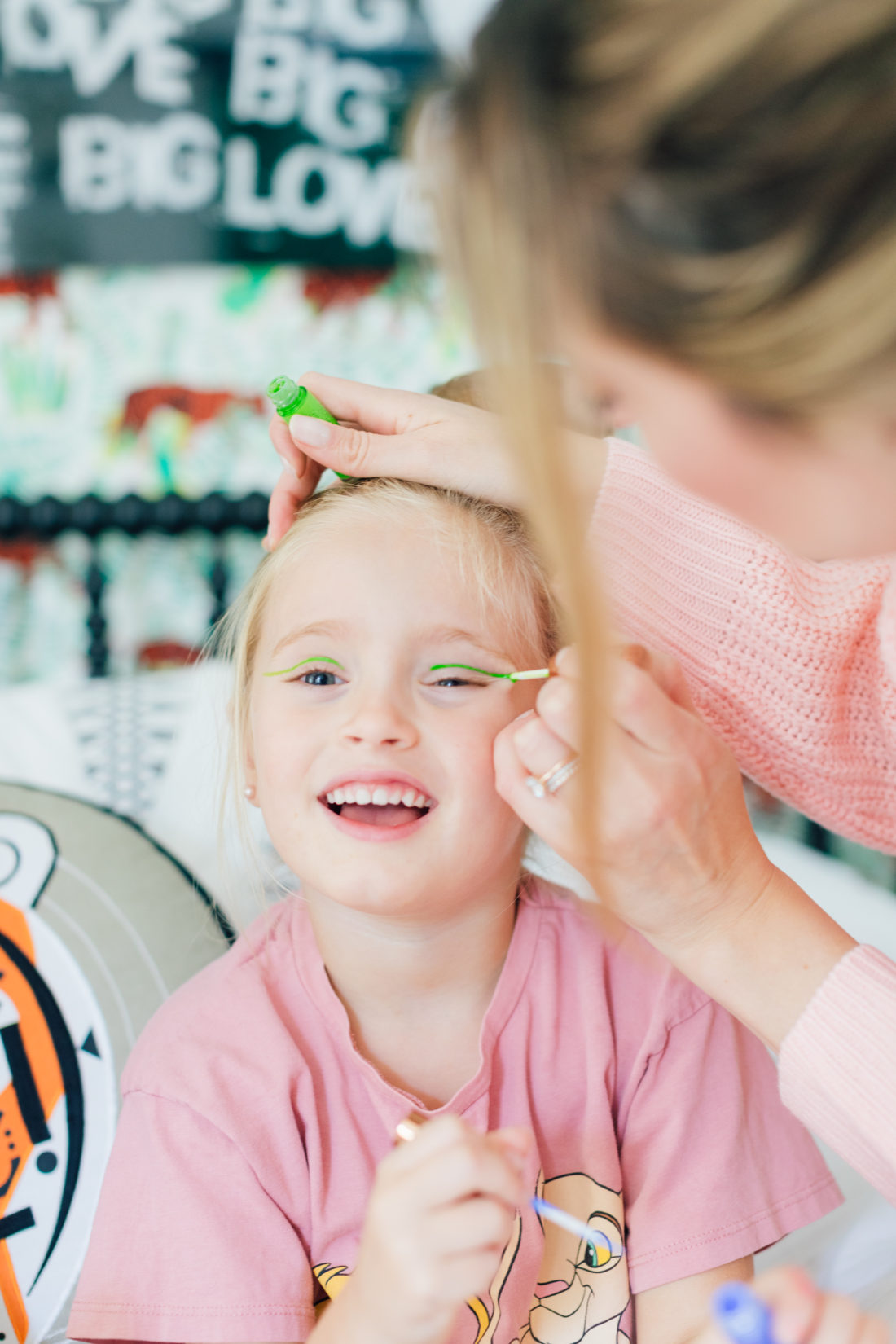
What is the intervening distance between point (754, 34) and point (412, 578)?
488 millimetres

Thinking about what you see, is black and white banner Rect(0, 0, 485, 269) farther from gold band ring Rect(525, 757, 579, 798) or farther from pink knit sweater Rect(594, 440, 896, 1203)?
gold band ring Rect(525, 757, 579, 798)

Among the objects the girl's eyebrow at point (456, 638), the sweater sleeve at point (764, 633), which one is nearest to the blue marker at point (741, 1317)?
the girl's eyebrow at point (456, 638)

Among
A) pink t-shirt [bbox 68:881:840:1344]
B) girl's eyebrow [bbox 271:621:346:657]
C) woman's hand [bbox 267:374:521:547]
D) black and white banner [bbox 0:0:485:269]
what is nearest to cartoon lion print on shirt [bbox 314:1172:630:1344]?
pink t-shirt [bbox 68:881:840:1344]

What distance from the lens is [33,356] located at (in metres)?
1.77

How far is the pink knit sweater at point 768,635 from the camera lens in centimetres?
105


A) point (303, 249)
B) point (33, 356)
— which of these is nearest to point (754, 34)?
point (303, 249)

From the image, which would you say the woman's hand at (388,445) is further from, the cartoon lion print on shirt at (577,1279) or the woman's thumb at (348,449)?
the cartoon lion print on shirt at (577,1279)

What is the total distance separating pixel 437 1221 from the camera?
64 centimetres

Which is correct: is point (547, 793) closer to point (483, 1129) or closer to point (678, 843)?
point (678, 843)

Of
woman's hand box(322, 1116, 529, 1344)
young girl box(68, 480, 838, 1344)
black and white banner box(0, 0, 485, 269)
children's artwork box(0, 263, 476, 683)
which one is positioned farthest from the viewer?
children's artwork box(0, 263, 476, 683)

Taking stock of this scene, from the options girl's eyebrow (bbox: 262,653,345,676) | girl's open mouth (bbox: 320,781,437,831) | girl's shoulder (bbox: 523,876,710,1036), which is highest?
girl's eyebrow (bbox: 262,653,345,676)

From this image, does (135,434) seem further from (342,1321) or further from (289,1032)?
(342,1321)

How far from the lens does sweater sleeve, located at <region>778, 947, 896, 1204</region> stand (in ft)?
2.54

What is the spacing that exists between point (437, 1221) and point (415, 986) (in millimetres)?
338
